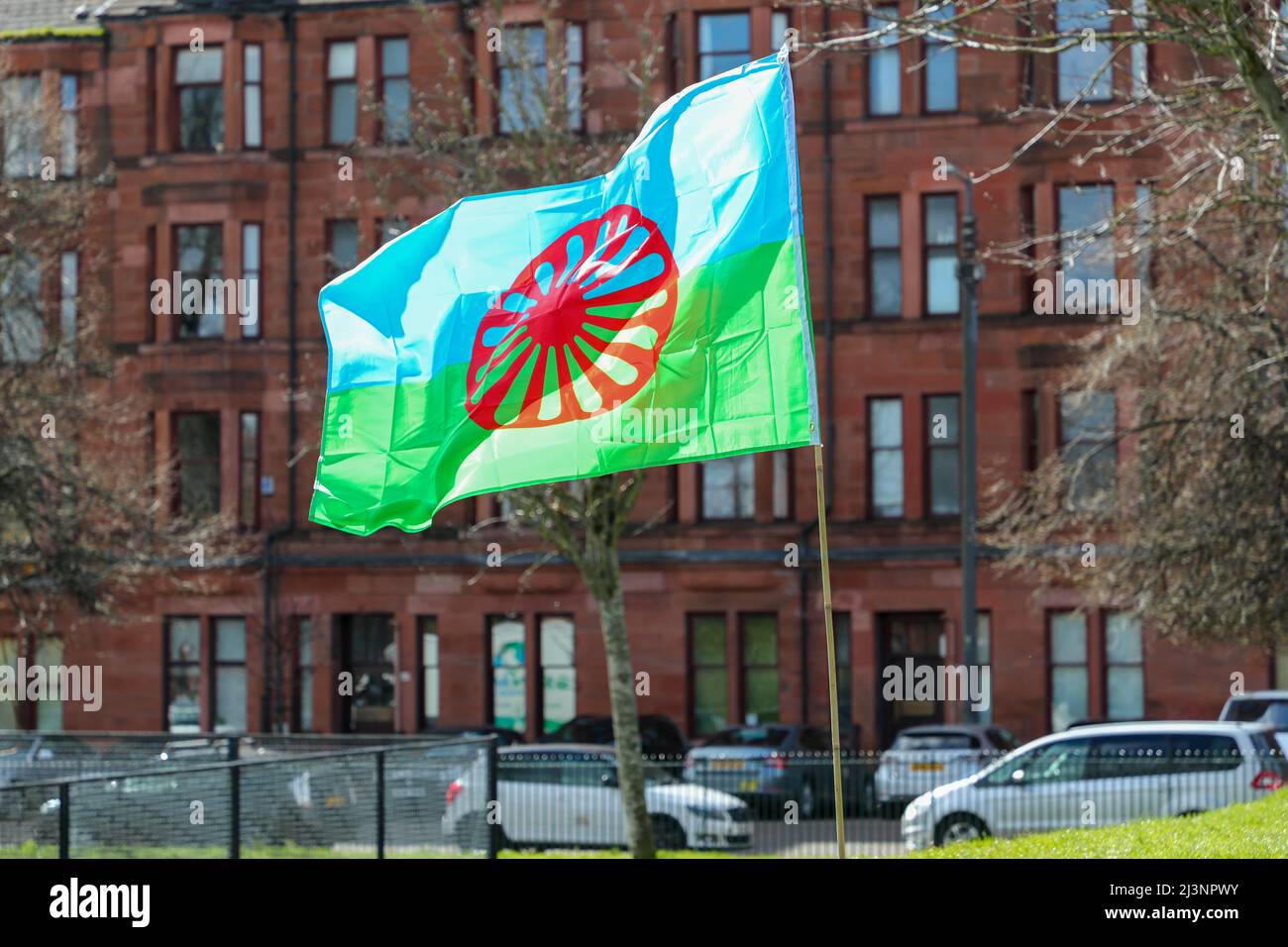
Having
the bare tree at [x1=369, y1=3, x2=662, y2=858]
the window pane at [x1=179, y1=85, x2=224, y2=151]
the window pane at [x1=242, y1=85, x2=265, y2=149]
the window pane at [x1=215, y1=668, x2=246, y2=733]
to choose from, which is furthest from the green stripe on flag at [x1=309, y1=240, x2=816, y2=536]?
the window pane at [x1=179, y1=85, x2=224, y2=151]

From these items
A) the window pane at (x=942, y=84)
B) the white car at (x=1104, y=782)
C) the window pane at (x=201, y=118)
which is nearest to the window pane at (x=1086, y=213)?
the window pane at (x=942, y=84)

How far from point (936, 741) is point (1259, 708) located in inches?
189

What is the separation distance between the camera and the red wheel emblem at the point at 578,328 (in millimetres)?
11375

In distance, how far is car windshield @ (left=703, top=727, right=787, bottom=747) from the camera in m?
34.1

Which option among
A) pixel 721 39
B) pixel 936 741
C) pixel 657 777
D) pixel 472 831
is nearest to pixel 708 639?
pixel 936 741

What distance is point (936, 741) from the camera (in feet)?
104

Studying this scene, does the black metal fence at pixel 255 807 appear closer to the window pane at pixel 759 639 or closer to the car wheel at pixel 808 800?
the car wheel at pixel 808 800

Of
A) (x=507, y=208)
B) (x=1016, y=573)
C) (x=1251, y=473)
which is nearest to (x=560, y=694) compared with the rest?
(x=1016, y=573)

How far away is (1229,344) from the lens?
26.7 metres

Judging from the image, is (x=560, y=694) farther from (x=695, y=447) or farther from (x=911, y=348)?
(x=695, y=447)

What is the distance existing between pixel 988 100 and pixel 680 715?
1319 centimetres

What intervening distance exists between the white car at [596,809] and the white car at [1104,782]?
89.1 inches

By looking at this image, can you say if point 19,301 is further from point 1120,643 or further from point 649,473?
point 1120,643

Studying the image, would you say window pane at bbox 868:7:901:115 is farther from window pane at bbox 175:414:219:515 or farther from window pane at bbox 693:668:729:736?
window pane at bbox 175:414:219:515
